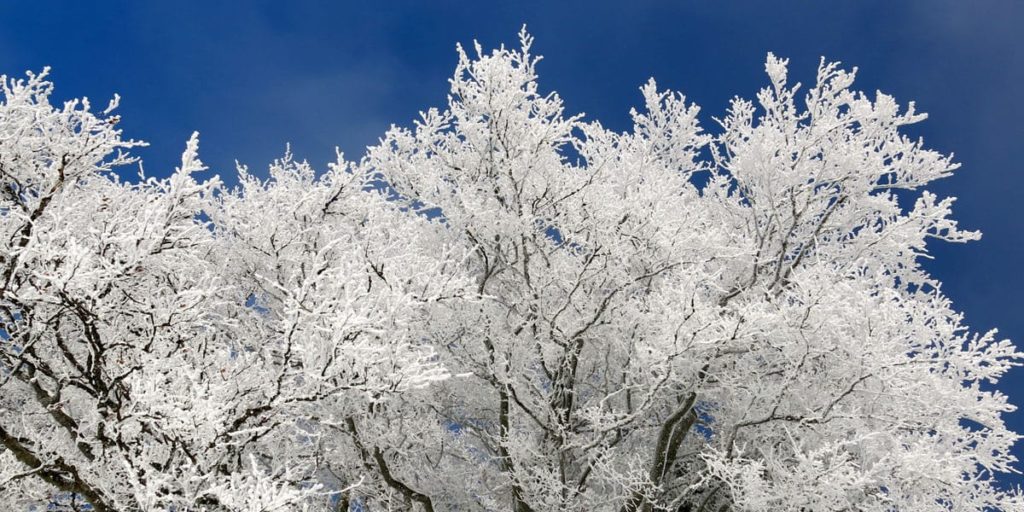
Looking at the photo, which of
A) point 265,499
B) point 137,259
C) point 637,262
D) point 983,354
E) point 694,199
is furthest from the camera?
point 694,199

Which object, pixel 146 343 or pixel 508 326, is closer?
pixel 146 343

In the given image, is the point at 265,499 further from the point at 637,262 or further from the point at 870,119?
the point at 870,119

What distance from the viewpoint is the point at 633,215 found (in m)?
9.57

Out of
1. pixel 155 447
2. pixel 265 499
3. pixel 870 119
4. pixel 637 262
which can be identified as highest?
pixel 870 119

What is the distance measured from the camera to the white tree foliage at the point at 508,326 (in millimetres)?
5867

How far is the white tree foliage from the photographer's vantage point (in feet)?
19.2

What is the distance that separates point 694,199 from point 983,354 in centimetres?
623

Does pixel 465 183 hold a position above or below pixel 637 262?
above

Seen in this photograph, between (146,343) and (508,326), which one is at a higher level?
(508,326)

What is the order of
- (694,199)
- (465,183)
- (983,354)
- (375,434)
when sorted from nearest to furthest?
(983,354)
(375,434)
(465,183)
(694,199)

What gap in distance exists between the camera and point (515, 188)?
10016 millimetres

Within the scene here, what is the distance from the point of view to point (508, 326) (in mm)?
10320

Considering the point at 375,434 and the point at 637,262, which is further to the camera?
the point at 637,262

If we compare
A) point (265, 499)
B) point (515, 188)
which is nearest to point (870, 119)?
point (515, 188)
